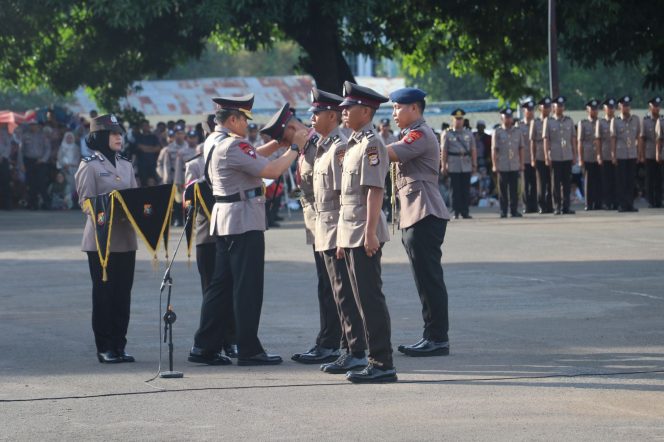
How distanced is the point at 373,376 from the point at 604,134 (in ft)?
62.5

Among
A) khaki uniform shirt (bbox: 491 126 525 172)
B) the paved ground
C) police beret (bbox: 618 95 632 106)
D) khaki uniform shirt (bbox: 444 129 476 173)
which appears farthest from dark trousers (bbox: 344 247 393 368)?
police beret (bbox: 618 95 632 106)

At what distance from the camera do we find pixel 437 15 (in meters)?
32.9

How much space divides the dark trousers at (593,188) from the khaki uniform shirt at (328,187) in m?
18.8

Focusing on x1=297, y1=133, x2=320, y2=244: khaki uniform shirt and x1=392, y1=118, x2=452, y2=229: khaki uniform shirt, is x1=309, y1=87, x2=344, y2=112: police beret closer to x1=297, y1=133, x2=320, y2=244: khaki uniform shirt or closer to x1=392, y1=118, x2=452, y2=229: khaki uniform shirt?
x1=297, y1=133, x2=320, y2=244: khaki uniform shirt

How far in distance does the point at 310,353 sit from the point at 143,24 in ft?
62.7

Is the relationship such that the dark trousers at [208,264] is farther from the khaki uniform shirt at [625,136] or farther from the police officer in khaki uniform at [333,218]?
the khaki uniform shirt at [625,136]

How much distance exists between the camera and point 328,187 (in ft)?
33.2

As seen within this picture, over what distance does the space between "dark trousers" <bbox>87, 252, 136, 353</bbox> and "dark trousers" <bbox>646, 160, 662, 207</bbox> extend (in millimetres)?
18995

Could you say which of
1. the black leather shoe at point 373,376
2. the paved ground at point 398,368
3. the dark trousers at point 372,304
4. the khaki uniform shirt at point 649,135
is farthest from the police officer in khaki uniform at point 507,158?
the black leather shoe at point 373,376

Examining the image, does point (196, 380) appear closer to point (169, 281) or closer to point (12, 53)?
point (169, 281)

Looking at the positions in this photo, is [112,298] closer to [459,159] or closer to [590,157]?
[459,159]

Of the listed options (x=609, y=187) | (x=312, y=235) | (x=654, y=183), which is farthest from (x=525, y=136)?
(x=312, y=235)

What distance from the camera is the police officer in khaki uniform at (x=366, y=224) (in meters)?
9.55

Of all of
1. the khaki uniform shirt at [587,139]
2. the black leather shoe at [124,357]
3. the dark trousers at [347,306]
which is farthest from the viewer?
the khaki uniform shirt at [587,139]
